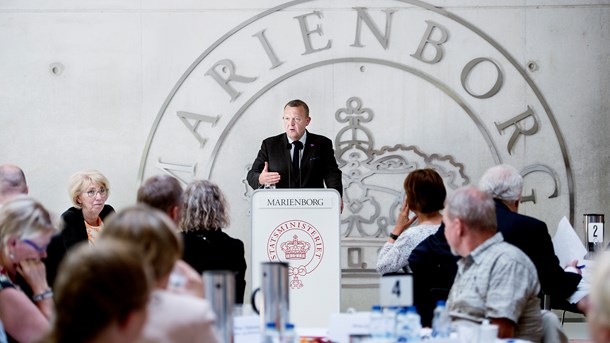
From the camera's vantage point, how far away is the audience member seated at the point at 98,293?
1.98 m

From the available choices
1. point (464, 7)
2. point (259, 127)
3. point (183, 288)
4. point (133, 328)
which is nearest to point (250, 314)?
point (183, 288)

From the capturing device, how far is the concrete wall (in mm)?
8227

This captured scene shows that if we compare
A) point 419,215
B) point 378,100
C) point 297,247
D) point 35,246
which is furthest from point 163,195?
point 378,100

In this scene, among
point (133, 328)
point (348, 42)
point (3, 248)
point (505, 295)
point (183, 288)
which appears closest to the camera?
point (133, 328)

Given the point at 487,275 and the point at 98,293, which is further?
the point at 487,275

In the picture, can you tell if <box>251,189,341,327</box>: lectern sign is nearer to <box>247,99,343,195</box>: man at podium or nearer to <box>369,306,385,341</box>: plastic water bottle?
<box>247,99,343,195</box>: man at podium

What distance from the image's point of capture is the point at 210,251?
4977 mm

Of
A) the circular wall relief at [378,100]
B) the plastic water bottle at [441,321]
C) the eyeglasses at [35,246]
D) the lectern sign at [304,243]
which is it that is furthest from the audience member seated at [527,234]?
the circular wall relief at [378,100]

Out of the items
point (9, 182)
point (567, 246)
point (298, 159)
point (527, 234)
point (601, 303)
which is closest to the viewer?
point (601, 303)

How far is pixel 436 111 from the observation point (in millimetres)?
8266

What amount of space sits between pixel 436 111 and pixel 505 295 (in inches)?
175

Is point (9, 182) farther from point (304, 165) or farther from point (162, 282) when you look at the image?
point (162, 282)

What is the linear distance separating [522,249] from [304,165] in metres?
2.53

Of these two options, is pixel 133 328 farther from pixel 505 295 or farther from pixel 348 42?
pixel 348 42
